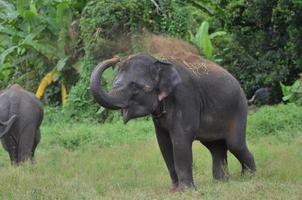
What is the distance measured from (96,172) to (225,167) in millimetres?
2242

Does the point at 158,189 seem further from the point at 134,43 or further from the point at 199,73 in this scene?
the point at 134,43

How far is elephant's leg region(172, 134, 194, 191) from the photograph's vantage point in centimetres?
907

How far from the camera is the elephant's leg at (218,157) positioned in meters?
9.94

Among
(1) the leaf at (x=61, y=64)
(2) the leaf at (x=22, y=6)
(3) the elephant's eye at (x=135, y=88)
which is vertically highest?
(3) the elephant's eye at (x=135, y=88)

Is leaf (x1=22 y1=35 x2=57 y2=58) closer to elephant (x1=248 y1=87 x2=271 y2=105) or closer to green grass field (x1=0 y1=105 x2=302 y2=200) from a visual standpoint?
green grass field (x1=0 y1=105 x2=302 y2=200)

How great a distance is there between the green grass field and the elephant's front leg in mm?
288

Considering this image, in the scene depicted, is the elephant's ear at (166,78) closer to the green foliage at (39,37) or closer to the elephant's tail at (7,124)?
the elephant's tail at (7,124)

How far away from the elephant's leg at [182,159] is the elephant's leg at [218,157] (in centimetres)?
86

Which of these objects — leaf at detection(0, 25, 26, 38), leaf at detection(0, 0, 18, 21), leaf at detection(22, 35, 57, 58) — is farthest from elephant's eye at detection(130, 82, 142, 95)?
leaf at detection(0, 0, 18, 21)

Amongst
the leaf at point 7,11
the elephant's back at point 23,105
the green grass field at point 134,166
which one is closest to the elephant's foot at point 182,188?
the green grass field at point 134,166

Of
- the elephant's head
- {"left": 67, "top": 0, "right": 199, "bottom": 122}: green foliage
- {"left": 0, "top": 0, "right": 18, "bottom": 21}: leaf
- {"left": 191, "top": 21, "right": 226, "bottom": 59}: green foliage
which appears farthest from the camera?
{"left": 0, "top": 0, "right": 18, "bottom": 21}: leaf

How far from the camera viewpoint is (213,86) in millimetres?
9531

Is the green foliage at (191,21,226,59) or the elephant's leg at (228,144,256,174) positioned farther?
the green foliage at (191,21,226,59)

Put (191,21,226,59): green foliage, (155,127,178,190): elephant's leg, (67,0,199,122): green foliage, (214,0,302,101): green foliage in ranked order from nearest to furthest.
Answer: (155,127,178,190): elephant's leg
(214,0,302,101): green foliage
(191,21,226,59): green foliage
(67,0,199,122): green foliage
